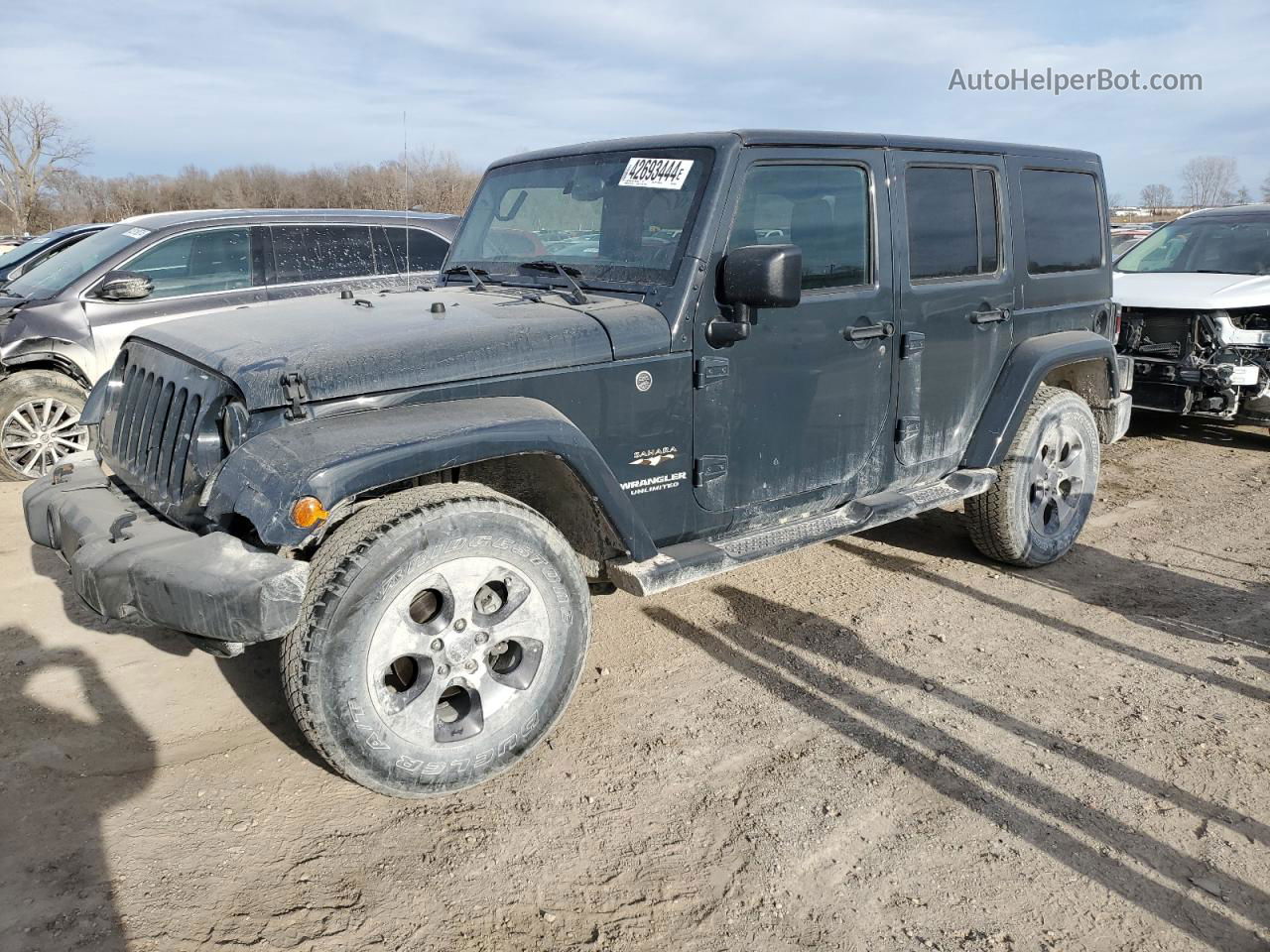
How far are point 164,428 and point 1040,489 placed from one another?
4.10m

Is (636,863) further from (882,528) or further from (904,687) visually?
(882,528)

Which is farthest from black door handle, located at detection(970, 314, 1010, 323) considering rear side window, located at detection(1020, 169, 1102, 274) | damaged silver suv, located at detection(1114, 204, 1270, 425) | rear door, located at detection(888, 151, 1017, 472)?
damaged silver suv, located at detection(1114, 204, 1270, 425)

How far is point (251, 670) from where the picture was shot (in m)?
3.88

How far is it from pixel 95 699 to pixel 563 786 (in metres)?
1.91

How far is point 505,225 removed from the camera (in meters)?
4.28

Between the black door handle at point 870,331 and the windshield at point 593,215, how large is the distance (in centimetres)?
86

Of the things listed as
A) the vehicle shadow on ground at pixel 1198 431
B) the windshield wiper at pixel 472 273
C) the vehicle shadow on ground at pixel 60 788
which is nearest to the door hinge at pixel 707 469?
the windshield wiper at pixel 472 273

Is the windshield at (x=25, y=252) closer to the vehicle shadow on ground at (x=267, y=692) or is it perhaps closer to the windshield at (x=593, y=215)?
the windshield at (x=593, y=215)

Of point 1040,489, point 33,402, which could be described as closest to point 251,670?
point 33,402

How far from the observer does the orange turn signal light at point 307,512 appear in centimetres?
252

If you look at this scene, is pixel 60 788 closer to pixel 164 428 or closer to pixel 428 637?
pixel 164 428

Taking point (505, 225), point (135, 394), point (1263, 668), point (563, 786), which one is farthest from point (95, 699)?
point (1263, 668)

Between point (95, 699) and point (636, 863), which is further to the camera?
point (95, 699)

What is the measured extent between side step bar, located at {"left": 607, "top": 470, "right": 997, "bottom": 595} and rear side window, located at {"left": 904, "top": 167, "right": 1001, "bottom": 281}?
0.98 m
